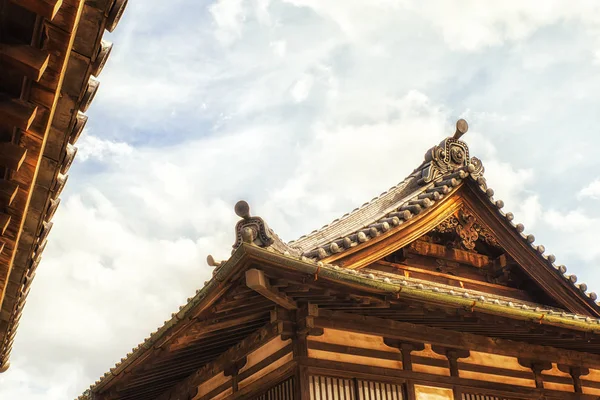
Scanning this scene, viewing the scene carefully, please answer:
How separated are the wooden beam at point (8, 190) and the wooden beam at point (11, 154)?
29 centimetres

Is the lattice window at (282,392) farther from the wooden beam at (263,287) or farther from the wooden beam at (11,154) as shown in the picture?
the wooden beam at (11,154)

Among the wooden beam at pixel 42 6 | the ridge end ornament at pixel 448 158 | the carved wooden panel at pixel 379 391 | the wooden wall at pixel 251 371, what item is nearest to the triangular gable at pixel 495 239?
the ridge end ornament at pixel 448 158

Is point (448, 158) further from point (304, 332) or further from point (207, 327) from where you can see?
point (207, 327)

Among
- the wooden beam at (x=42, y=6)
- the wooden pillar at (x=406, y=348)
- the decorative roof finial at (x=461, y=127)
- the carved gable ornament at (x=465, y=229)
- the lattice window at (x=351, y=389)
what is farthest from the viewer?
the decorative roof finial at (x=461, y=127)

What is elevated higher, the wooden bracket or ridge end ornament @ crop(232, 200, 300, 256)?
ridge end ornament @ crop(232, 200, 300, 256)

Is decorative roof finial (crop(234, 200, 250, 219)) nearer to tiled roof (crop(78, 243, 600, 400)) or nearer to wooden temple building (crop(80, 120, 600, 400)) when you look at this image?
wooden temple building (crop(80, 120, 600, 400))

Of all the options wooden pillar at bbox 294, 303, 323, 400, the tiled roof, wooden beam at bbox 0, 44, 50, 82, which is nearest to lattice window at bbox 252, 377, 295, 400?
wooden pillar at bbox 294, 303, 323, 400

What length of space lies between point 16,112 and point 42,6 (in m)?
0.84

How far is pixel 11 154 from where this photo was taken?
4770mm

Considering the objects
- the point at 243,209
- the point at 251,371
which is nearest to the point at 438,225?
the point at 251,371

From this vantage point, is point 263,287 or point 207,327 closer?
point 263,287

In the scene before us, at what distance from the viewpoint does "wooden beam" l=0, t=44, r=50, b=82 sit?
13.8 ft

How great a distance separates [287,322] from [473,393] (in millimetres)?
3551

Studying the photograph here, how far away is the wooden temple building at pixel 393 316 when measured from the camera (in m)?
9.91
